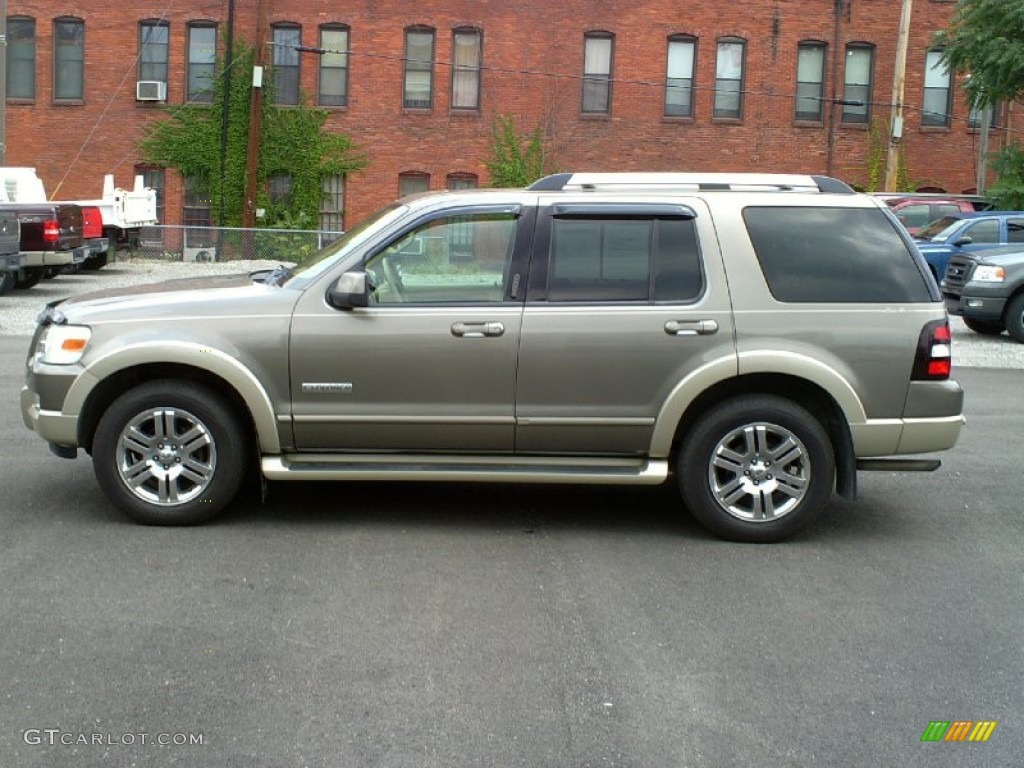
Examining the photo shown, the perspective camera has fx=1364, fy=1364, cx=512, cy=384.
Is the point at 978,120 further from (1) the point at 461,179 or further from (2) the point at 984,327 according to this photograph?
(2) the point at 984,327

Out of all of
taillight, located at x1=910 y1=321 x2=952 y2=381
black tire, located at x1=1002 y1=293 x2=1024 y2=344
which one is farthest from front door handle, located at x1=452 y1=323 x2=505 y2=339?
black tire, located at x1=1002 y1=293 x2=1024 y2=344

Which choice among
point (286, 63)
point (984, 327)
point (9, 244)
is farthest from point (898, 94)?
point (9, 244)

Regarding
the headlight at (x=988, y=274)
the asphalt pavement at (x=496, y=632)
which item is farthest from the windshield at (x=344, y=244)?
the headlight at (x=988, y=274)

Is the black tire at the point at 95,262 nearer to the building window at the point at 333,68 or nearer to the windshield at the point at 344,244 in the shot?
the building window at the point at 333,68

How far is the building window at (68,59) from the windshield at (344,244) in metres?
32.4

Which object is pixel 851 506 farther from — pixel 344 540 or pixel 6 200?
pixel 6 200

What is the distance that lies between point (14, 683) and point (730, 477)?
12.3ft

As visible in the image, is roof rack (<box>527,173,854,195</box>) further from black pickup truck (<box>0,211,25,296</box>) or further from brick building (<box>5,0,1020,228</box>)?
brick building (<box>5,0,1020,228</box>)

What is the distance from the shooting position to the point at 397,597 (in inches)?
239

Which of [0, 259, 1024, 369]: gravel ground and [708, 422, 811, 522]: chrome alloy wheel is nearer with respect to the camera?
[708, 422, 811, 522]: chrome alloy wheel

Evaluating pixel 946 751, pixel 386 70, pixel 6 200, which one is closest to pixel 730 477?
pixel 946 751

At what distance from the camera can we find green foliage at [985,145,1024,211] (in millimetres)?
30734

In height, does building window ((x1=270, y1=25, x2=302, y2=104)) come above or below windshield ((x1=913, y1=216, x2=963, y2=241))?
above

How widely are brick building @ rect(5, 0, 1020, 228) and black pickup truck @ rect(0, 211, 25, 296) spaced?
17139 millimetres
